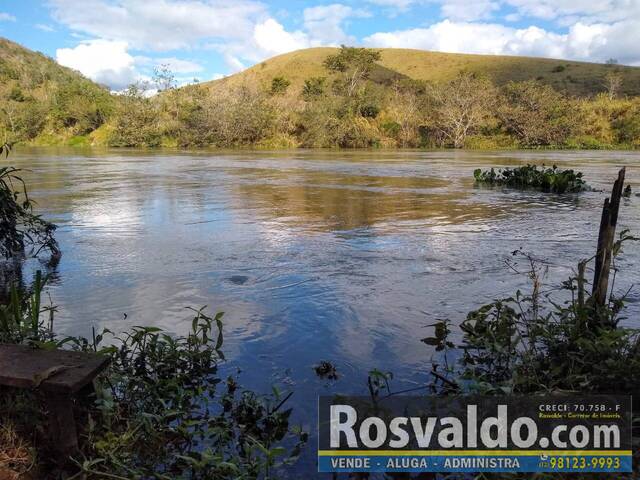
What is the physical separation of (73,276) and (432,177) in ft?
42.6

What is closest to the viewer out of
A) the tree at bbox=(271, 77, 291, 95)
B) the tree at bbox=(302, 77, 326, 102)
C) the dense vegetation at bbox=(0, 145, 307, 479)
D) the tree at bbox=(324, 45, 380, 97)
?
the dense vegetation at bbox=(0, 145, 307, 479)

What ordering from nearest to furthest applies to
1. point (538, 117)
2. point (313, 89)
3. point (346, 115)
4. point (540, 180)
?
1. point (540, 180)
2. point (538, 117)
3. point (346, 115)
4. point (313, 89)

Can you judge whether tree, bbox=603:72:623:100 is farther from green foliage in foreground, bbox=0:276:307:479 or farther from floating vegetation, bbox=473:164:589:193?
green foliage in foreground, bbox=0:276:307:479

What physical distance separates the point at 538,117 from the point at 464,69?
34.3 meters

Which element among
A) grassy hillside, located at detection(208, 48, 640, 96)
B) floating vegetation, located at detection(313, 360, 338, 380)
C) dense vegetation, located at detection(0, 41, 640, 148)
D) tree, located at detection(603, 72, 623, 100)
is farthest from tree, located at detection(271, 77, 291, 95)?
floating vegetation, located at detection(313, 360, 338, 380)

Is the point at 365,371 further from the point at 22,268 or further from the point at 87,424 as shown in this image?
the point at 22,268

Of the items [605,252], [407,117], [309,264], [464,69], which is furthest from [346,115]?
[605,252]

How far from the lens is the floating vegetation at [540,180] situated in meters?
12.9

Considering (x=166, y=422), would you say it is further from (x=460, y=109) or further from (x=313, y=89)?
(x=313, y=89)

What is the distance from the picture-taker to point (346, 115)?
146ft

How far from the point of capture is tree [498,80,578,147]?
42156 millimetres

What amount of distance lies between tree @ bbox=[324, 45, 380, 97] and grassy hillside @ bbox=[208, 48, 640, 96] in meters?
6.24

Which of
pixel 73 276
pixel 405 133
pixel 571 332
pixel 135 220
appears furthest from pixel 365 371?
pixel 405 133

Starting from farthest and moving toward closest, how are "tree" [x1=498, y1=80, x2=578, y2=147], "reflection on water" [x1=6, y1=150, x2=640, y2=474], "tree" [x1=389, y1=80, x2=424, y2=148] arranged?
"tree" [x1=389, y1=80, x2=424, y2=148] < "tree" [x1=498, y1=80, x2=578, y2=147] < "reflection on water" [x1=6, y1=150, x2=640, y2=474]
